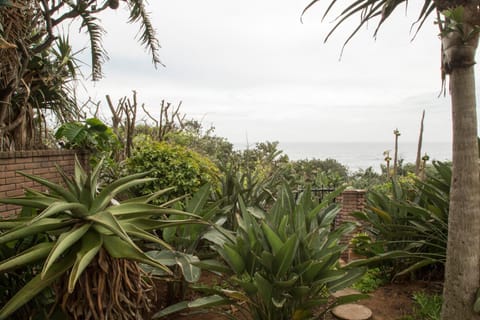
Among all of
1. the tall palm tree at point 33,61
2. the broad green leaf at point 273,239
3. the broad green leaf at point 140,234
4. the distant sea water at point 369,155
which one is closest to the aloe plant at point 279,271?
the broad green leaf at point 273,239

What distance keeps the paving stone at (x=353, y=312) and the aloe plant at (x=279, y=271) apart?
50 cm

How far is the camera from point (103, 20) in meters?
6.50

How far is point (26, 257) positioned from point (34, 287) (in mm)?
165

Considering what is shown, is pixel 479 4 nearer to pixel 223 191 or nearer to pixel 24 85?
pixel 223 191

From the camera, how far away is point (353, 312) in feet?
10.0

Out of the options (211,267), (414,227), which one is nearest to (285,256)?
(211,267)

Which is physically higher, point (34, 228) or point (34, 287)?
point (34, 228)

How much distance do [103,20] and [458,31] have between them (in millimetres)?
6232

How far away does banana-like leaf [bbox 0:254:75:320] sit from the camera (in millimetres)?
1654

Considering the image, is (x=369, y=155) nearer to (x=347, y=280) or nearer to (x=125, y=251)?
(x=347, y=280)

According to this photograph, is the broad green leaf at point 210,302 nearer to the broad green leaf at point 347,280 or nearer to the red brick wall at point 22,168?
the broad green leaf at point 347,280

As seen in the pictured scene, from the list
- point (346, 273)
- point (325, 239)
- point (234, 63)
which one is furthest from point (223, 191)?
point (234, 63)

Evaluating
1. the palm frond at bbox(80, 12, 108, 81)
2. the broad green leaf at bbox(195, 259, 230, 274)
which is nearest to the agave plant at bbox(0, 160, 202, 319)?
the broad green leaf at bbox(195, 259, 230, 274)

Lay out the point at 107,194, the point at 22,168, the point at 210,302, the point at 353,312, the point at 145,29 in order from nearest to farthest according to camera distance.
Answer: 1. the point at 107,194
2. the point at 210,302
3. the point at 353,312
4. the point at 22,168
5. the point at 145,29
